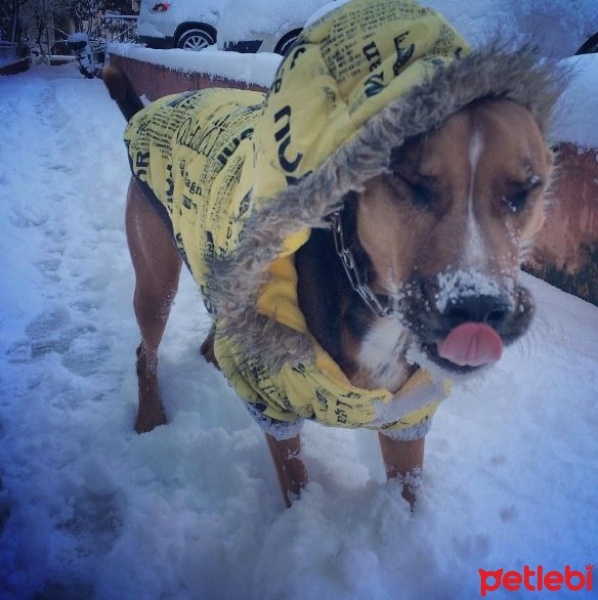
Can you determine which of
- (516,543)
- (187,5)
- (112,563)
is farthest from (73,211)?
(187,5)

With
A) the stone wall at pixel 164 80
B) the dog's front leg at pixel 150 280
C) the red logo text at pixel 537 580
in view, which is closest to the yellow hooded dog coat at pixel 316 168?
the red logo text at pixel 537 580

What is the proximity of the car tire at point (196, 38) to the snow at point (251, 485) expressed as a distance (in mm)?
9632

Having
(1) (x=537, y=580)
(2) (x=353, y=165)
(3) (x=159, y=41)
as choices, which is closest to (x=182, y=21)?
(3) (x=159, y=41)

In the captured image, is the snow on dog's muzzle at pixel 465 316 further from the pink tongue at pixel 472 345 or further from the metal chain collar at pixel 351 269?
the metal chain collar at pixel 351 269

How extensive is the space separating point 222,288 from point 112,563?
1.01 meters

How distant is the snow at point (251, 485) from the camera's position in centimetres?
168

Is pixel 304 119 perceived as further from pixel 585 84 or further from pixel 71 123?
pixel 71 123

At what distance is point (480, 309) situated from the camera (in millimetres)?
1102

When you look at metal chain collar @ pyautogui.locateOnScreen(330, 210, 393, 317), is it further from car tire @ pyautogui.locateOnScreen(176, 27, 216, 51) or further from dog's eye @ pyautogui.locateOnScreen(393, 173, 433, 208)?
car tire @ pyautogui.locateOnScreen(176, 27, 216, 51)

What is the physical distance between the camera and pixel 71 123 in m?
8.52

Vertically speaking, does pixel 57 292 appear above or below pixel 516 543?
below

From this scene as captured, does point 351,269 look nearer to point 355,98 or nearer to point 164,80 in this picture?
point 355,98

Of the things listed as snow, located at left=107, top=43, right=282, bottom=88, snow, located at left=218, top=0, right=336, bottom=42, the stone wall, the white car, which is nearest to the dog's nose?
snow, located at left=107, top=43, right=282, bottom=88

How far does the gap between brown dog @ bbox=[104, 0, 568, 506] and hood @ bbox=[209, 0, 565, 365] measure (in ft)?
0.06
